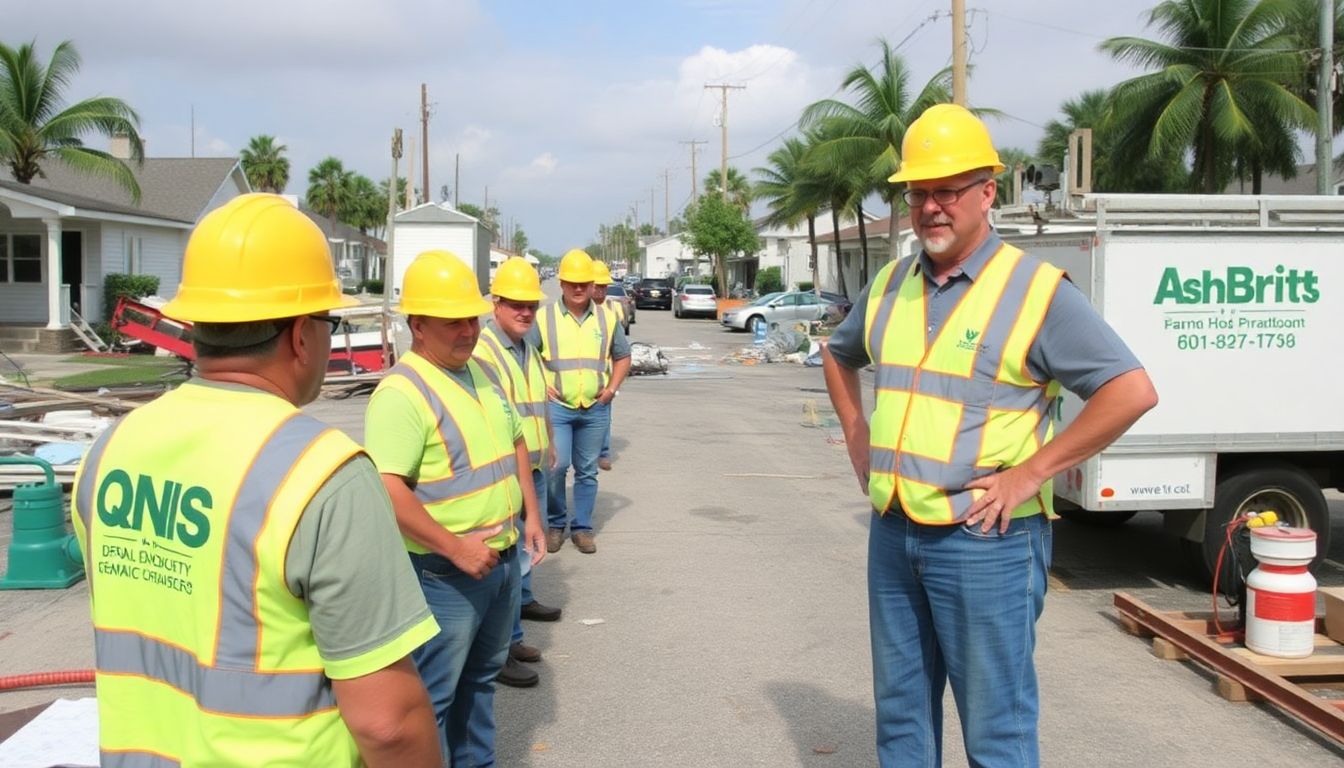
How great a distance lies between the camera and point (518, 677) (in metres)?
5.60

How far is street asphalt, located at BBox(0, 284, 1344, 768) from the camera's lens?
4.88 metres

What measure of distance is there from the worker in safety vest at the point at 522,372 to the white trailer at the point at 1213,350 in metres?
3.23

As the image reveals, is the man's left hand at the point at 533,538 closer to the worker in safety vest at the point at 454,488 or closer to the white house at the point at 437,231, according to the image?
the worker in safety vest at the point at 454,488

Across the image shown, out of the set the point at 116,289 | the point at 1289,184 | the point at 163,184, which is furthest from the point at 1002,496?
the point at 1289,184

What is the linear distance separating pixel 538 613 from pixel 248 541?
16.0 feet

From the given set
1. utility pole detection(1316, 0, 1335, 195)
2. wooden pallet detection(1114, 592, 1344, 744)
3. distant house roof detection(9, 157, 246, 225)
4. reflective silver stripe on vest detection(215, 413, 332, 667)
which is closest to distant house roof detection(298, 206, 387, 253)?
distant house roof detection(9, 157, 246, 225)

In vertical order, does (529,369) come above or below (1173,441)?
above

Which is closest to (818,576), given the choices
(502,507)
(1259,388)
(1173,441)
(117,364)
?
(1173,441)

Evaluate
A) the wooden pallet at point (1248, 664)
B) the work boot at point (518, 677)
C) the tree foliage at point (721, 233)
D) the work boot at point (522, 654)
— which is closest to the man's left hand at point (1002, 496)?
the wooden pallet at point (1248, 664)

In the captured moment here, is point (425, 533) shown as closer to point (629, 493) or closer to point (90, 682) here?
point (90, 682)

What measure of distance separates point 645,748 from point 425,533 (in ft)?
5.80

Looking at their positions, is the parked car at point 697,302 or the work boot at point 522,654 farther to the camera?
the parked car at point 697,302

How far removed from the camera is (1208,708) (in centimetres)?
536

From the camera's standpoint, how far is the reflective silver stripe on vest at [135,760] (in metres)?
1.98
